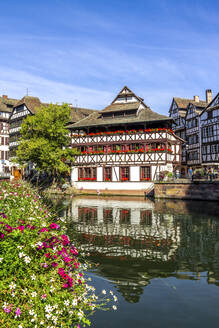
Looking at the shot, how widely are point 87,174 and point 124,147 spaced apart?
22.2 feet

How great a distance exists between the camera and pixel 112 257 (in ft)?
35.1

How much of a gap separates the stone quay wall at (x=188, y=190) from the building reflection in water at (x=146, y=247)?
11.4 meters

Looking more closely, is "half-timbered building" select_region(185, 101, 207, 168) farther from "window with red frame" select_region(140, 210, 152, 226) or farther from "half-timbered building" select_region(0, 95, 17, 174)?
"half-timbered building" select_region(0, 95, 17, 174)

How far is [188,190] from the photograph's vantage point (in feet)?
108

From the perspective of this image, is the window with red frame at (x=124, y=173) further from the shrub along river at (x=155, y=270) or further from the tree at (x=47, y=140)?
the shrub along river at (x=155, y=270)

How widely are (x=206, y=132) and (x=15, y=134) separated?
1309 inches

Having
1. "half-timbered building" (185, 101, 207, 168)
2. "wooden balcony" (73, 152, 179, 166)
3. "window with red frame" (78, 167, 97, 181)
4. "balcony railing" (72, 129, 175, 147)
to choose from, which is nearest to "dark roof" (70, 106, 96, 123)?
"balcony railing" (72, 129, 175, 147)

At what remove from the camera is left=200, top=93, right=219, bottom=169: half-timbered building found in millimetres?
45094

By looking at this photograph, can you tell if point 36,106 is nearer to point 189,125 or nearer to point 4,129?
point 4,129

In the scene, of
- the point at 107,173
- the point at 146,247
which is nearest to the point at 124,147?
the point at 107,173

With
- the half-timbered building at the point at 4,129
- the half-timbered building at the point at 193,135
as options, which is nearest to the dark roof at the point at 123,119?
the half-timbered building at the point at 193,135

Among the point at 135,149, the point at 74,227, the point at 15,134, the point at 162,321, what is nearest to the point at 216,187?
the point at 135,149

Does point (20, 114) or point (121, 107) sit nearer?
point (121, 107)

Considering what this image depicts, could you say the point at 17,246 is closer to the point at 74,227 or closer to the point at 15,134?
the point at 74,227
